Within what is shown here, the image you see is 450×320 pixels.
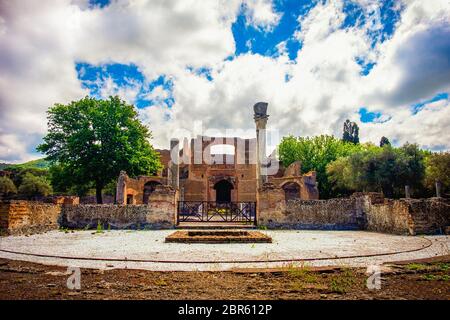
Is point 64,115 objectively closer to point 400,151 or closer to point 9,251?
point 9,251

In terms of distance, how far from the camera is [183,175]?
3822 centimetres

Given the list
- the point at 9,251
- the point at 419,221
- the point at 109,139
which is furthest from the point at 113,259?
the point at 109,139

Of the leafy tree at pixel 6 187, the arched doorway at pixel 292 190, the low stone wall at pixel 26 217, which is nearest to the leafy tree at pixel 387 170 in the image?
the arched doorway at pixel 292 190

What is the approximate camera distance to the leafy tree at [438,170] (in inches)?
1024

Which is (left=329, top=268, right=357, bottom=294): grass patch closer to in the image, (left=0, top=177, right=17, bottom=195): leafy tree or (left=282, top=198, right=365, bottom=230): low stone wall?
(left=282, top=198, right=365, bottom=230): low stone wall

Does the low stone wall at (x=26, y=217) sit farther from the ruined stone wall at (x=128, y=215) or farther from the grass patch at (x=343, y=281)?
the grass patch at (x=343, y=281)

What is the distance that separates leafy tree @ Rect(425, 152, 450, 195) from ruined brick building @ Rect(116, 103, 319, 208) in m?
9.68

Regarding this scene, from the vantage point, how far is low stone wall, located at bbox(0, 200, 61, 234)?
10297mm

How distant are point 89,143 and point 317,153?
1110 inches

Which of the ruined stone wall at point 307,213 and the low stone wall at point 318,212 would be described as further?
the ruined stone wall at point 307,213

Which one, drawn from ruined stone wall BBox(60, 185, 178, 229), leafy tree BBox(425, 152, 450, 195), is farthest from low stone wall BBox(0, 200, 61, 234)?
leafy tree BBox(425, 152, 450, 195)

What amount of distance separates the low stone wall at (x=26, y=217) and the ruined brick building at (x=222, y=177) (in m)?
13.1
